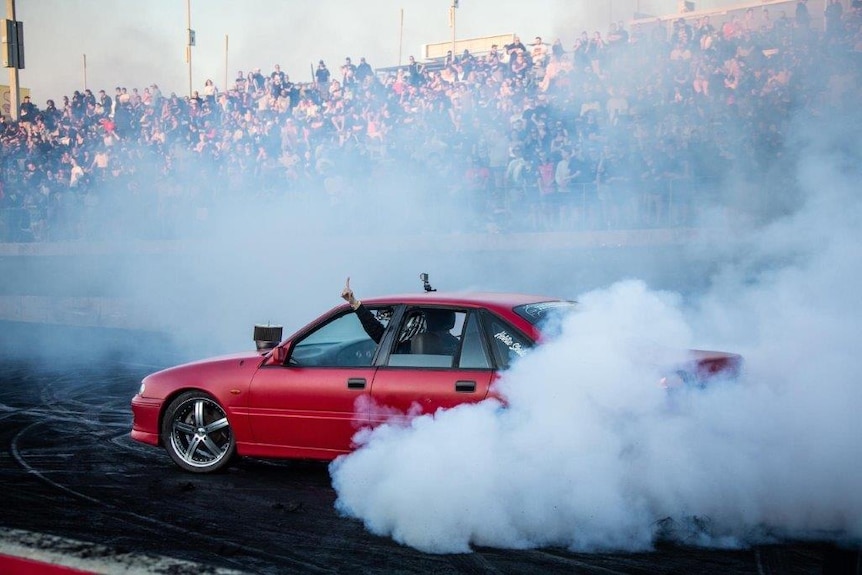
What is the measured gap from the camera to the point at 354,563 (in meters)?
4.52

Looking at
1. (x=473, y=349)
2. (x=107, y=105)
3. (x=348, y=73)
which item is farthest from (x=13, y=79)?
(x=473, y=349)

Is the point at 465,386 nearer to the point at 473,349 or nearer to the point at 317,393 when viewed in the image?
the point at 473,349

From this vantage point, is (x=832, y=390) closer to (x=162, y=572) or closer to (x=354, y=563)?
(x=354, y=563)

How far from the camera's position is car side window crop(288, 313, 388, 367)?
6086mm

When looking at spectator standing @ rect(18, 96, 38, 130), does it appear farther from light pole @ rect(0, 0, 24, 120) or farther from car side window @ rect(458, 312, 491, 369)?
car side window @ rect(458, 312, 491, 369)

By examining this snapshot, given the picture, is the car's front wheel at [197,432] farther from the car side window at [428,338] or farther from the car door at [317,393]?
the car side window at [428,338]

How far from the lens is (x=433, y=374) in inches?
221

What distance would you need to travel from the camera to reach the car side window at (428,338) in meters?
5.72

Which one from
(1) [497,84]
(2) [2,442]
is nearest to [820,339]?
(2) [2,442]

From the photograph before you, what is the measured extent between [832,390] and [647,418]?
0.91 metres

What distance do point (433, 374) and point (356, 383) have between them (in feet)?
1.68

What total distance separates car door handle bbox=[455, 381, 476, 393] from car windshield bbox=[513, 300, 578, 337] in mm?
506

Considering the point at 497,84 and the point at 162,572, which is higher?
the point at 497,84

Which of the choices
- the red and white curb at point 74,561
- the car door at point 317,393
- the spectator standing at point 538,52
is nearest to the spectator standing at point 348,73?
the spectator standing at point 538,52
